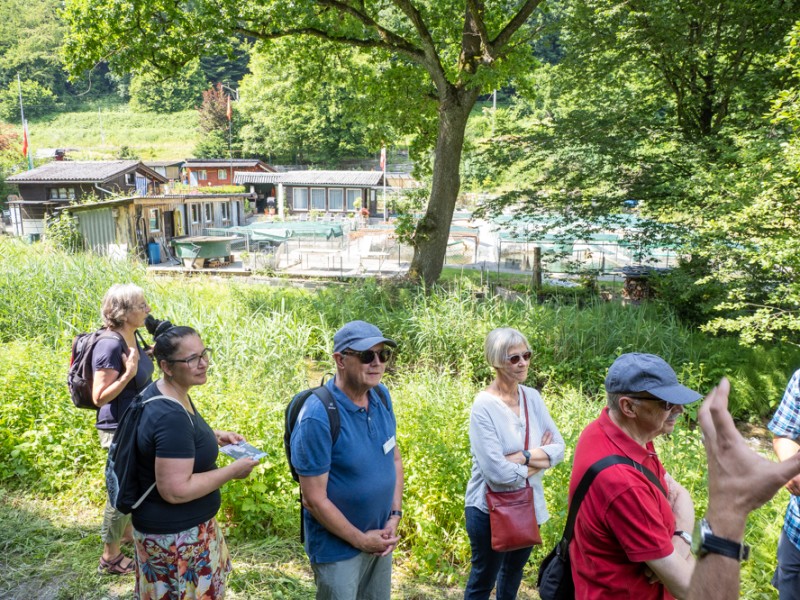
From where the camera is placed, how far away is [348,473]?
2.50 m

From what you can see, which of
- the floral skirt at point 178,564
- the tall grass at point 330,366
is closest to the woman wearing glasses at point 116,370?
the tall grass at point 330,366

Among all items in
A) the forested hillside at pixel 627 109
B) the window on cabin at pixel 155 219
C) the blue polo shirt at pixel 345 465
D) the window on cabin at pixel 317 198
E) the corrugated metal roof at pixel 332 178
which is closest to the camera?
the blue polo shirt at pixel 345 465

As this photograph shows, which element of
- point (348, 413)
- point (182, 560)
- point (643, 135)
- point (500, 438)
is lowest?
point (182, 560)

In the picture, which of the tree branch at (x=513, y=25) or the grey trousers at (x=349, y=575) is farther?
the tree branch at (x=513, y=25)

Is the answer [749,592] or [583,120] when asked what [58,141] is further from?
[749,592]

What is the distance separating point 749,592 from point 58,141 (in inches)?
3105

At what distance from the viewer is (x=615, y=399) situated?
6.84 ft

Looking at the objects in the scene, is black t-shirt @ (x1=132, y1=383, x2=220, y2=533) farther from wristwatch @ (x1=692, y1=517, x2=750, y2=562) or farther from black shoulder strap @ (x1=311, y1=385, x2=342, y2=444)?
wristwatch @ (x1=692, y1=517, x2=750, y2=562)

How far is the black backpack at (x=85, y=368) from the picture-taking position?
11.2ft

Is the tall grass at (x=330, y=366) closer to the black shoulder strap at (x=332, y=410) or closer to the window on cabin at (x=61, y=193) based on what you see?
the black shoulder strap at (x=332, y=410)

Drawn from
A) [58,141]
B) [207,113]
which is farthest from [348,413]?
[58,141]

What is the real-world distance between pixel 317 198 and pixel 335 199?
1.31 metres

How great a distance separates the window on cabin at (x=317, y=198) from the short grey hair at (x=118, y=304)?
40.6m

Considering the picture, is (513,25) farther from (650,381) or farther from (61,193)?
(61,193)
